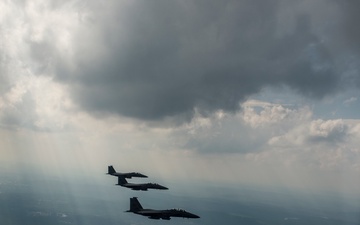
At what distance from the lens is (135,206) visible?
121m

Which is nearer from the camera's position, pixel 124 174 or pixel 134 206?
pixel 134 206

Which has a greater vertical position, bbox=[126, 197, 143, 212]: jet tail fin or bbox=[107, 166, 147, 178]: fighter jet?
bbox=[107, 166, 147, 178]: fighter jet

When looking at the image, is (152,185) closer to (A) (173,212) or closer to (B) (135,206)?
(B) (135,206)

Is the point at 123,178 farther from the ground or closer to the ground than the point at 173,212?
farther from the ground

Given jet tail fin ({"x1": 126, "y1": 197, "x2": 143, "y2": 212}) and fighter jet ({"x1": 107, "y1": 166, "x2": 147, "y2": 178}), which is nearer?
jet tail fin ({"x1": 126, "y1": 197, "x2": 143, "y2": 212})

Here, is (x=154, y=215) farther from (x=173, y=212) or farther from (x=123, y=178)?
(x=123, y=178)

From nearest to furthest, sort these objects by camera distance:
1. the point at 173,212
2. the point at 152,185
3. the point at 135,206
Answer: the point at 173,212
the point at 135,206
the point at 152,185

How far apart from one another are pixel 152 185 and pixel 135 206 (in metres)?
13.0

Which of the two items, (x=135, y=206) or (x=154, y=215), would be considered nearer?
(x=154, y=215)

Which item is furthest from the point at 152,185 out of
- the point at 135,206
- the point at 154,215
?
the point at 154,215

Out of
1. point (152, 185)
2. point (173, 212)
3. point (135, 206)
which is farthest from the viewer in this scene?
point (152, 185)

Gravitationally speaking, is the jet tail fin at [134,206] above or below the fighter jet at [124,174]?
below

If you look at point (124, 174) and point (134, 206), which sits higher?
point (124, 174)

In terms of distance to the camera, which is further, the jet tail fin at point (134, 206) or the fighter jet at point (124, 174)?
the fighter jet at point (124, 174)
